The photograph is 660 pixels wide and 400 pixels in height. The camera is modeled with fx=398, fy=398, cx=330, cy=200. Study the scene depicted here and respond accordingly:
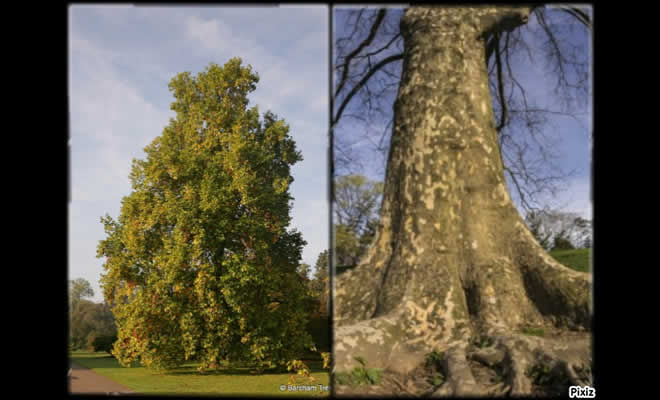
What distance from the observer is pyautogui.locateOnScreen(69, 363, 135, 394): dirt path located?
26.1ft

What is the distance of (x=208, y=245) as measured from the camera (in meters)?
8.47

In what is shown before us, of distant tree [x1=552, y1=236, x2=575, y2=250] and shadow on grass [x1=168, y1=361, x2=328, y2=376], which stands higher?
distant tree [x1=552, y1=236, x2=575, y2=250]

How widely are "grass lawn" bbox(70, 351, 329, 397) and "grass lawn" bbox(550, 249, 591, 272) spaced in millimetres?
→ 6474

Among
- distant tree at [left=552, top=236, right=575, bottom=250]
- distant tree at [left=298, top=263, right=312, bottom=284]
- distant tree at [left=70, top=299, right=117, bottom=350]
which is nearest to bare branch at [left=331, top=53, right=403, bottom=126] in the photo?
distant tree at [left=552, top=236, right=575, bottom=250]


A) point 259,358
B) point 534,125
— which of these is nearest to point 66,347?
point 534,125

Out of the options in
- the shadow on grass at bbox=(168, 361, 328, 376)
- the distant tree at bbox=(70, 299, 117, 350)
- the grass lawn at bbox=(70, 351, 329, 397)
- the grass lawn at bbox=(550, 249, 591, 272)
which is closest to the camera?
the grass lawn at bbox=(550, 249, 591, 272)

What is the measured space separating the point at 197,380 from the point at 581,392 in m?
8.16

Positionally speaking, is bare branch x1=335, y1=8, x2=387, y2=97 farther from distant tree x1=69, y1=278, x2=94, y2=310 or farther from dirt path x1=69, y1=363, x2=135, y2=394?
distant tree x1=69, y1=278, x2=94, y2=310

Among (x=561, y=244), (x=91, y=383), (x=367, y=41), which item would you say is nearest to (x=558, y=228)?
(x=561, y=244)

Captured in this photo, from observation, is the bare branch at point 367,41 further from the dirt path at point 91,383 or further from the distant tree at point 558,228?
the dirt path at point 91,383

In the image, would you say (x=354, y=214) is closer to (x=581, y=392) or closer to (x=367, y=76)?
(x=367, y=76)

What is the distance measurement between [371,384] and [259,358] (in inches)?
247

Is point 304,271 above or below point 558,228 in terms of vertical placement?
below

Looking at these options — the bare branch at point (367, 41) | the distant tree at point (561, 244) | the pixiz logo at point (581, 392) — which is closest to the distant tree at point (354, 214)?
the bare branch at point (367, 41)
